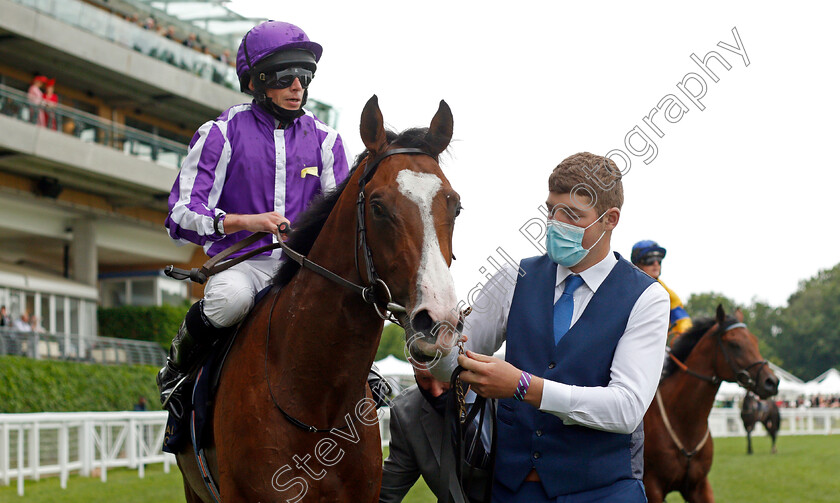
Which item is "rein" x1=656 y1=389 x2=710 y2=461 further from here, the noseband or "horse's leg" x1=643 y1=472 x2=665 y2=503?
the noseband

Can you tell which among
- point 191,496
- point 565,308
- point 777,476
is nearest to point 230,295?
point 565,308

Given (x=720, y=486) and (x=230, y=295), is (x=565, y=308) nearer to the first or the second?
(x=230, y=295)

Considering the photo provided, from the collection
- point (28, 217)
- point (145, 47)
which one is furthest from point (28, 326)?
point (145, 47)

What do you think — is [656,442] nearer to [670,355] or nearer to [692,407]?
[692,407]

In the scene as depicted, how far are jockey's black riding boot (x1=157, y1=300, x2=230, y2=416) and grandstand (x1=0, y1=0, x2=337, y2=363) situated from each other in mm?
15326

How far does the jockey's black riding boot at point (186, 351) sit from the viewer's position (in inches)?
133

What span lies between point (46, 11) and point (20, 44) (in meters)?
1.09

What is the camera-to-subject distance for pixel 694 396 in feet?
21.6

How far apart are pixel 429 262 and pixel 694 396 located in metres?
4.82

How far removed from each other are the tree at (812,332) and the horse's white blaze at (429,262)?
3215 inches

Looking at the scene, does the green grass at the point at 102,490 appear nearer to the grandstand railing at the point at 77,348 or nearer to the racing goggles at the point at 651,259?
the racing goggles at the point at 651,259

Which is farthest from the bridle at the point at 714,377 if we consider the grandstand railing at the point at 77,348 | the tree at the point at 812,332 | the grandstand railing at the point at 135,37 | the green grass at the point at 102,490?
the tree at the point at 812,332

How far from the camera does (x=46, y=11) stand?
21703 mm

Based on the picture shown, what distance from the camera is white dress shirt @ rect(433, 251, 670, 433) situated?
2531 millimetres
